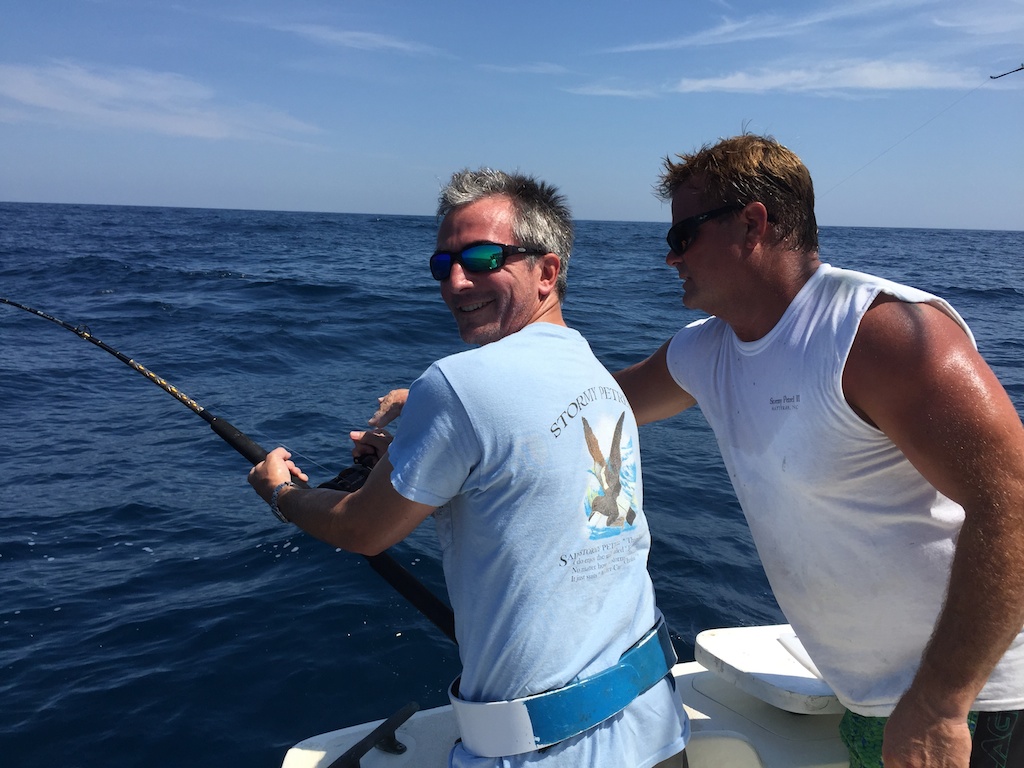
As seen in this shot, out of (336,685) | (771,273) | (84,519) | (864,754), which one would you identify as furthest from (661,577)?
(84,519)

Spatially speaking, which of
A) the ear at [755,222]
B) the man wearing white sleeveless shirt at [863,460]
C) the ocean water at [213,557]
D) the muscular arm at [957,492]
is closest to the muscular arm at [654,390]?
the man wearing white sleeveless shirt at [863,460]

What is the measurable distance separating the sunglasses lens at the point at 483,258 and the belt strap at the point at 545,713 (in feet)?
2.95

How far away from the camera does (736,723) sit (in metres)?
2.59

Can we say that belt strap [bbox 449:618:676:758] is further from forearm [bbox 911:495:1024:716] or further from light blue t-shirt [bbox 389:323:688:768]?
forearm [bbox 911:495:1024:716]

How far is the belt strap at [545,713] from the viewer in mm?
1423

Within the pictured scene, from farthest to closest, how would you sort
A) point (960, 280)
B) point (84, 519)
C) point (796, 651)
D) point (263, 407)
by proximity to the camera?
point (960, 280) < point (263, 407) < point (84, 519) < point (796, 651)

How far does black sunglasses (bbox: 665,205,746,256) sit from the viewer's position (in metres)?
1.92

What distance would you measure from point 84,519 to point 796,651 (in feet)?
18.3

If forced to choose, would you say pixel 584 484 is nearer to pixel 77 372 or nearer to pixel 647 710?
pixel 647 710

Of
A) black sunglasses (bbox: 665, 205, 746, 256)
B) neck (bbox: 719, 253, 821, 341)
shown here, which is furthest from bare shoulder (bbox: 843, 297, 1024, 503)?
black sunglasses (bbox: 665, 205, 746, 256)

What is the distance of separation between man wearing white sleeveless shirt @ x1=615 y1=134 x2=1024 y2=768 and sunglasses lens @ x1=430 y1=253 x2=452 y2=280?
2.08 feet

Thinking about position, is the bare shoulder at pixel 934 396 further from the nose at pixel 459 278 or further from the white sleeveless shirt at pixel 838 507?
the nose at pixel 459 278

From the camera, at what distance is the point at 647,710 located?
5.11 feet

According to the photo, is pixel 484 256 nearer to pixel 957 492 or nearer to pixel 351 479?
pixel 351 479
